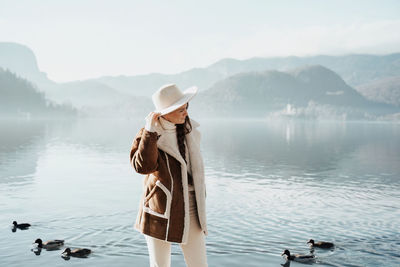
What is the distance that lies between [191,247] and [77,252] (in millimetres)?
6986

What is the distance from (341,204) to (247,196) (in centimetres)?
413

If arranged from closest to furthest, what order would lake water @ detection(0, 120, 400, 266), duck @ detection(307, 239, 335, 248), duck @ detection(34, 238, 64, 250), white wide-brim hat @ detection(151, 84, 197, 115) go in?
white wide-brim hat @ detection(151, 84, 197, 115)
lake water @ detection(0, 120, 400, 266)
duck @ detection(34, 238, 64, 250)
duck @ detection(307, 239, 335, 248)

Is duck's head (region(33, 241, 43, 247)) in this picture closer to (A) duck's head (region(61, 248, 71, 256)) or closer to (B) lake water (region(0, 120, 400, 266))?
(B) lake water (region(0, 120, 400, 266))

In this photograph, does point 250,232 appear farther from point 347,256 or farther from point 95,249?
point 95,249

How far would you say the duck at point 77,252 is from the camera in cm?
1140

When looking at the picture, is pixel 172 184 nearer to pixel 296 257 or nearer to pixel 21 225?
pixel 296 257

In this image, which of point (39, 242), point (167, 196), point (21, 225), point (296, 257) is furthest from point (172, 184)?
point (21, 225)

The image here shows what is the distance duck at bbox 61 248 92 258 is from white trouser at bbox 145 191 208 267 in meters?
6.74

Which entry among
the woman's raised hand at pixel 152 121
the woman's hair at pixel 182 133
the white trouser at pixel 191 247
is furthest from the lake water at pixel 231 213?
the woman's raised hand at pixel 152 121

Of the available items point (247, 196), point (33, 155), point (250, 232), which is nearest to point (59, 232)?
point (250, 232)

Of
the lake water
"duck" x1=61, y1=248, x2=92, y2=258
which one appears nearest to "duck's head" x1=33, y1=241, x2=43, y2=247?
the lake water

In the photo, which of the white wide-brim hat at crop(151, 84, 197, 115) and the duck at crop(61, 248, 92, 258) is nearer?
the white wide-brim hat at crop(151, 84, 197, 115)

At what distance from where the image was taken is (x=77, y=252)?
37.5 ft

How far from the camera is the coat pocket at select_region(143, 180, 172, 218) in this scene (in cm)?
503
